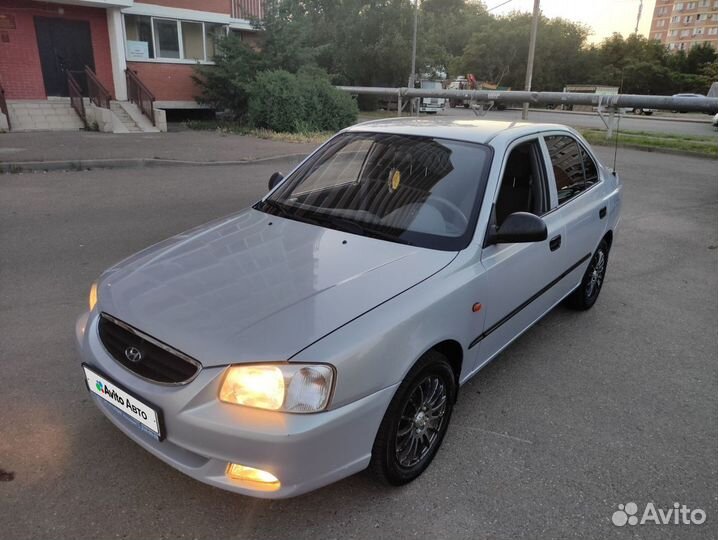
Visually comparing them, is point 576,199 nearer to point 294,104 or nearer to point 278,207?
point 278,207

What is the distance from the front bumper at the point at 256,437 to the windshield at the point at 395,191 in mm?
1092

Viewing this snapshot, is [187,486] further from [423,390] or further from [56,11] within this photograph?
[56,11]

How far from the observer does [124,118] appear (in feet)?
55.0

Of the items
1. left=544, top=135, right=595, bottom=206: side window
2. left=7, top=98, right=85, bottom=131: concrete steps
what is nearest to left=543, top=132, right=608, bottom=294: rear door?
left=544, top=135, right=595, bottom=206: side window

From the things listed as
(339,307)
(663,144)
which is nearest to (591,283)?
(339,307)

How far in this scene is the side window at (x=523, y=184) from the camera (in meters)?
3.20

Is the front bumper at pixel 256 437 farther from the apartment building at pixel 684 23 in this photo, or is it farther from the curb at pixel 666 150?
the apartment building at pixel 684 23

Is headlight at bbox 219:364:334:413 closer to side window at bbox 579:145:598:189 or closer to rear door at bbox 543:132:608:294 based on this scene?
rear door at bbox 543:132:608:294

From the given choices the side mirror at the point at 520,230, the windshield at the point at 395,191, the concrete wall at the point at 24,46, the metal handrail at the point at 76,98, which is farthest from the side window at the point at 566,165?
the concrete wall at the point at 24,46

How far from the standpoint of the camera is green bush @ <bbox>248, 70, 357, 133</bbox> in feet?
52.8

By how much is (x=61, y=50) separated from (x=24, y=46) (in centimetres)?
105

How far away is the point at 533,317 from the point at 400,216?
4.21 feet

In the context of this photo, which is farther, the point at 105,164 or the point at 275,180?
the point at 105,164

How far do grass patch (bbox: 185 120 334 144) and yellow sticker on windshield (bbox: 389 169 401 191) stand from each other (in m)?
11.8
